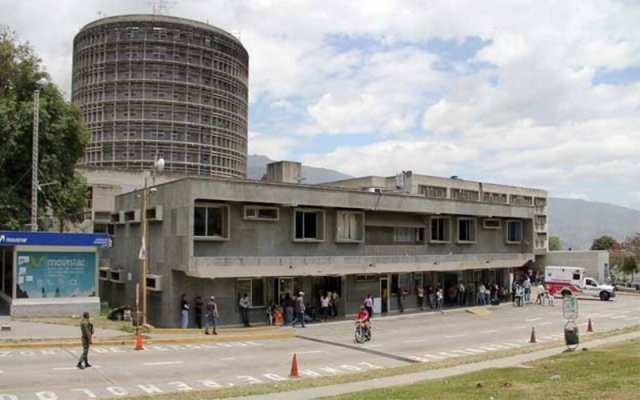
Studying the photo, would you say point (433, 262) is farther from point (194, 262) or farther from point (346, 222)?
point (194, 262)

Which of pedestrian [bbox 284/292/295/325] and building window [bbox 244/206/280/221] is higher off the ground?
building window [bbox 244/206/280/221]

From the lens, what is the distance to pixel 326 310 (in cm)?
4000

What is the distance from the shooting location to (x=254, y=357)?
85.4 feet

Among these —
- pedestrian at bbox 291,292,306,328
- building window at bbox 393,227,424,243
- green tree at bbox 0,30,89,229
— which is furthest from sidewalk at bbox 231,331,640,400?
green tree at bbox 0,30,89,229

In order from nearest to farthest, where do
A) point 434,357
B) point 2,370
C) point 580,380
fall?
point 580,380 < point 2,370 < point 434,357

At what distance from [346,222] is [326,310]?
572cm

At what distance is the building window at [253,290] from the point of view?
37.3 metres

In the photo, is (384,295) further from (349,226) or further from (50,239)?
(50,239)

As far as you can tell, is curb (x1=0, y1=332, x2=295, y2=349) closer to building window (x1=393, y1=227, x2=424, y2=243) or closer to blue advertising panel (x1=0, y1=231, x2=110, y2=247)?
blue advertising panel (x1=0, y1=231, x2=110, y2=247)

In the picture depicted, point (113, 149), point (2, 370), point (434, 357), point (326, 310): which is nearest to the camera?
point (2, 370)

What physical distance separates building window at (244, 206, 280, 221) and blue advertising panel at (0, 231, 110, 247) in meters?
7.35

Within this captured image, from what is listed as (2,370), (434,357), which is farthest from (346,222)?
(2,370)

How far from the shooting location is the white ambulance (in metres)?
60.8

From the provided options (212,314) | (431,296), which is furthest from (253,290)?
(431,296)
